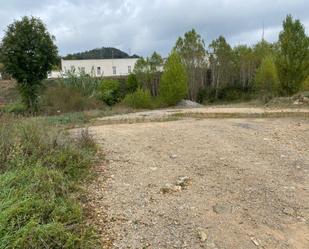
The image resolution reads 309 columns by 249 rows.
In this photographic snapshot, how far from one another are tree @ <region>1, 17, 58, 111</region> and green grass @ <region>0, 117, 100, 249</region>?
415 inches

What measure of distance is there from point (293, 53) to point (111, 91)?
11087 mm

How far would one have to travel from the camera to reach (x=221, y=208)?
3.45 metres

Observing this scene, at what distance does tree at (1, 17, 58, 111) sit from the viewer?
1457cm

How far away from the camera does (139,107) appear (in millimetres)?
18875

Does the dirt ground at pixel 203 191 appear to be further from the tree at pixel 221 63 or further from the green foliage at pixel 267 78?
the tree at pixel 221 63

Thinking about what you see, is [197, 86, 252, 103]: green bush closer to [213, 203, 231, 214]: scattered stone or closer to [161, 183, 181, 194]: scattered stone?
A: [161, 183, 181, 194]: scattered stone

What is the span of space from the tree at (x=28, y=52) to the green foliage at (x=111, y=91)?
19.8 ft

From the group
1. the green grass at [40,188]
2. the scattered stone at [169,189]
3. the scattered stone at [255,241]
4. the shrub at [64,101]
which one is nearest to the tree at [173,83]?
the shrub at [64,101]

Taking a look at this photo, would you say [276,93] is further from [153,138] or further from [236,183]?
[236,183]

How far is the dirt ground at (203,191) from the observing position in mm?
2994

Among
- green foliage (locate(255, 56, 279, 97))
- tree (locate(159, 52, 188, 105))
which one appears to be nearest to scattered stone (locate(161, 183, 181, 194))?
tree (locate(159, 52, 188, 105))

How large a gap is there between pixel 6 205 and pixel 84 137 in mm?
2443

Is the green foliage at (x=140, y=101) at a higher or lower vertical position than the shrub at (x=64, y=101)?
lower

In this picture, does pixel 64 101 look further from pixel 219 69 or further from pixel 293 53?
pixel 219 69
